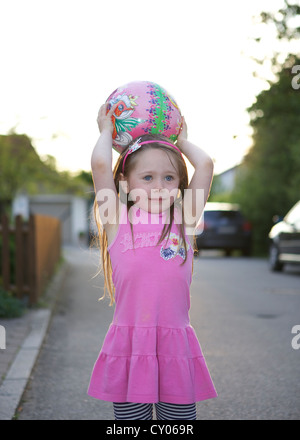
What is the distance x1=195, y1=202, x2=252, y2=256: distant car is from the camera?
19.5 meters

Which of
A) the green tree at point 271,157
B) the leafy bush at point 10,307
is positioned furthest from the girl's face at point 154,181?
the green tree at point 271,157

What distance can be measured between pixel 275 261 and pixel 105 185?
→ 11.8 meters

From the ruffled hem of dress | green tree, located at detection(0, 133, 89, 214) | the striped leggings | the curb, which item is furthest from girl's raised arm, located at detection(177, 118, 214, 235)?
green tree, located at detection(0, 133, 89, 214)

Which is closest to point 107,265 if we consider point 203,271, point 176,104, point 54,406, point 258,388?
point 176,104

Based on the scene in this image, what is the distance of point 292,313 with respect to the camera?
7777 millimetres

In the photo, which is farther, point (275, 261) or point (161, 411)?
point (275, 261)

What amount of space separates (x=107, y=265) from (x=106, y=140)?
1.69 ft

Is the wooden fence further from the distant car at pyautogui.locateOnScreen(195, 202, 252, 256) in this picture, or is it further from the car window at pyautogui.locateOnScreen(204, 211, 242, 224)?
the car window at pyautogui.locateOnScreen(204, 211, 242, 224)

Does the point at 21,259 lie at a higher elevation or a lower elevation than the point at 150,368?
lower

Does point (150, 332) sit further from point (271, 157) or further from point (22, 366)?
point (271, 157)

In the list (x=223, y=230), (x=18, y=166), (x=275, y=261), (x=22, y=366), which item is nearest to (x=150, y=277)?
(x=22, y=366)

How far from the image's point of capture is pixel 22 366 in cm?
477

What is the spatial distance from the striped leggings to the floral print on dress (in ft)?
1.76

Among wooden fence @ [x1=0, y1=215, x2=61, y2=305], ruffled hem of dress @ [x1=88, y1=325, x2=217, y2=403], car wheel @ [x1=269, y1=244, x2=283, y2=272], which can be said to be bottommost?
car wheel @ [x1=269, y1=244, x2=283, y2=272]
